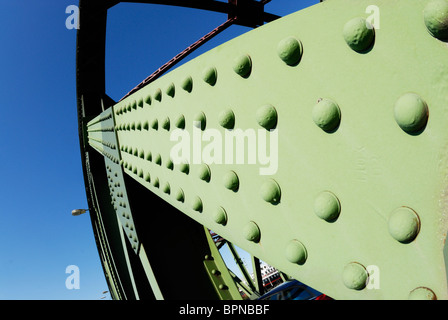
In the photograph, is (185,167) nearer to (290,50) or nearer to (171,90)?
(171,90)

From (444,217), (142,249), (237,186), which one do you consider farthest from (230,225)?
(142,249)

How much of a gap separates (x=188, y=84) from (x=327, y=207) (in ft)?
3.31

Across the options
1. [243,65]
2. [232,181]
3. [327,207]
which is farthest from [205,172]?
[327,207]

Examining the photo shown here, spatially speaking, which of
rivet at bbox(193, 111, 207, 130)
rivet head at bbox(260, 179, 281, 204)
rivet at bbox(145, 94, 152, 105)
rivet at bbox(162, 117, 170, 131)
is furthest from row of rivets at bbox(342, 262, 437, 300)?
rivet at bbox(145, 94, 152, 105)

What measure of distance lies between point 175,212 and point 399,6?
3245 mm

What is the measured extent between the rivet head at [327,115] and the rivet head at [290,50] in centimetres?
19

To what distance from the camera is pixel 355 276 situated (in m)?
0.83

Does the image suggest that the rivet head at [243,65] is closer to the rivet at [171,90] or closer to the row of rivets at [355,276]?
the rivet at [171,90]

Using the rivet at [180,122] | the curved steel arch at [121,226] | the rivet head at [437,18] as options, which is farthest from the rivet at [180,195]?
the curved steel arch at [121,226]

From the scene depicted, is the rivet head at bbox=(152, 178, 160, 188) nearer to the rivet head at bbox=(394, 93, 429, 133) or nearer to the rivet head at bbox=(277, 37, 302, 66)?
the rivet head at bbox=(277, 37, 302, 66)

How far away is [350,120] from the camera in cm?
80

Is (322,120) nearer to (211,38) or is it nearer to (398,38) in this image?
(398,38)

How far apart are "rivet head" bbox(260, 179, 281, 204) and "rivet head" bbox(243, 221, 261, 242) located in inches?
6.5

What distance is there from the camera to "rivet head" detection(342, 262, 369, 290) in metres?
0.82
